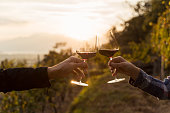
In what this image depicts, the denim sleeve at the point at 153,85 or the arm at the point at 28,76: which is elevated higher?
the arm at the point at 28,76

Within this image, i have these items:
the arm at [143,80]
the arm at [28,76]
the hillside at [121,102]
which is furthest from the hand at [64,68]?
the hillside at [121,102]

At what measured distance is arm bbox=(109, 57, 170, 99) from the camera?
2.39 m

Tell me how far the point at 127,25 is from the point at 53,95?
10275 millimetres

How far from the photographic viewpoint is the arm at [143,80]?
2.39 metres

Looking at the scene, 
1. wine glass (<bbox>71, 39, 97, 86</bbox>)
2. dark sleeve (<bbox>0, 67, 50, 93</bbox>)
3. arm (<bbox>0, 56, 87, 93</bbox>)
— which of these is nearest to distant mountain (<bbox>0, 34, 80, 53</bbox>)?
wine glass (<bbox>71, 39, 97, 86</bbox>)

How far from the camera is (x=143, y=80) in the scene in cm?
240

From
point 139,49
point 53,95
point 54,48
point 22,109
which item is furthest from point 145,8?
point 22,109

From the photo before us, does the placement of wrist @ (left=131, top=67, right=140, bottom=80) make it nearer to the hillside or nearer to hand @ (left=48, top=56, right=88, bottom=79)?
hand @ (left=48, top=56, right=88, bottom=79)

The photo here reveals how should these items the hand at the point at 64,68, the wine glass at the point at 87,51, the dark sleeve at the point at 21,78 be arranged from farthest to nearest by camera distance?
the wine glass at the point at 87,51 → the hand at the point at 64,68 → the dark sleeve at the point at 21,78

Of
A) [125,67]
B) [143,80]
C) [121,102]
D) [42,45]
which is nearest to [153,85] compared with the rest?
[143,80]

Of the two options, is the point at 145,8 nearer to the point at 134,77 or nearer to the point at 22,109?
the point at 22,109

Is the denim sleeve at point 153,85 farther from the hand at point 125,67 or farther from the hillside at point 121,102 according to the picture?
the hillside at point 121,102

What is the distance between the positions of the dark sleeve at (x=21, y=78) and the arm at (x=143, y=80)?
73 centimetres

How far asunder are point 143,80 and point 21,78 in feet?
4.13
